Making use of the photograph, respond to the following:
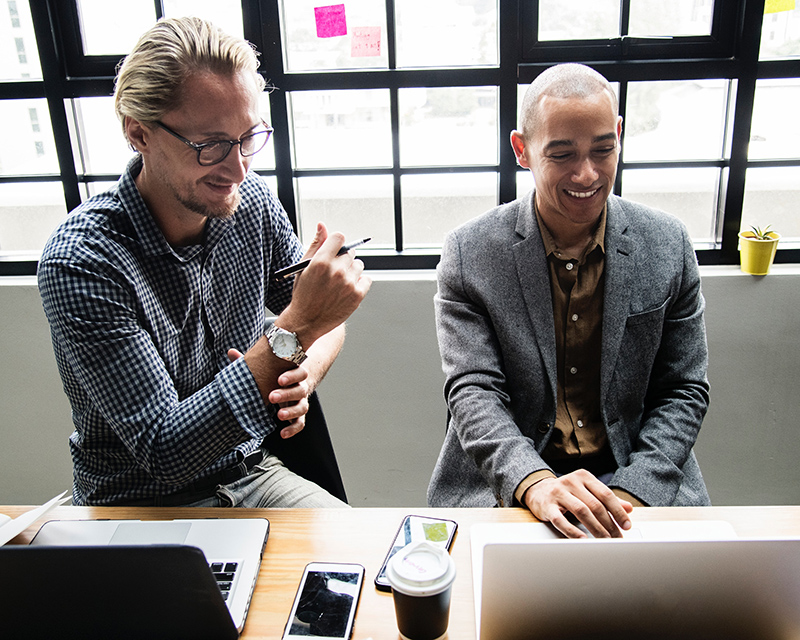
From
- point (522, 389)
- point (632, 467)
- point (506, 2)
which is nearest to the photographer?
point (632, 467)

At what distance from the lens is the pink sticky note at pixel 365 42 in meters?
2.06

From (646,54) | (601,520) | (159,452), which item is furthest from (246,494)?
(646,54)

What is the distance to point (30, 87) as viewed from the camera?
218 centimetres

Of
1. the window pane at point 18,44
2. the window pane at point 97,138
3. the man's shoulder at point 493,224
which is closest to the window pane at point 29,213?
the window pane at point 97,138

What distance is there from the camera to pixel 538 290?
1.42 meters

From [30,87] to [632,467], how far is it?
87.6 inches

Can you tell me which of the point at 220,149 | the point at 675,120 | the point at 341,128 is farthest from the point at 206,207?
the point at 675,120

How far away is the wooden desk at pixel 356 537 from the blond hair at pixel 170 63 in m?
Answer: 0.75

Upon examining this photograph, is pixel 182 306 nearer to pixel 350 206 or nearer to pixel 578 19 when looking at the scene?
pixel 350 206

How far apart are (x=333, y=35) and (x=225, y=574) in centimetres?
170

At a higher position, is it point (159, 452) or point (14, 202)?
point (14, 202)

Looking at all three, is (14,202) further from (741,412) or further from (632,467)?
(741,412)

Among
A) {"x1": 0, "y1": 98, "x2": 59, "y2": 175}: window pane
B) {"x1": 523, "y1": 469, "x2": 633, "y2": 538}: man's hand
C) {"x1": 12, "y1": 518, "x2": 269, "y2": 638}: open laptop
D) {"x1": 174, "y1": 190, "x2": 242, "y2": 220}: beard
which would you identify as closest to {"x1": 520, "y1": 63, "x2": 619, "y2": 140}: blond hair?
{"x1": 174, "y1": 190, "x2": 242, "y2": 220}: beard

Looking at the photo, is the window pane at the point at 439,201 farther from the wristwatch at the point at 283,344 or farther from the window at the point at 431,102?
the wristwatch at the point at 283,344
